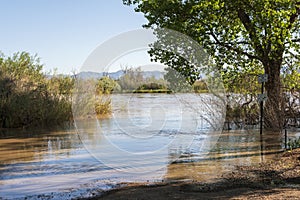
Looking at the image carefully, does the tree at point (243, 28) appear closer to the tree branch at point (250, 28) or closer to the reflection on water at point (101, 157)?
the tree branch at point (250, 28)

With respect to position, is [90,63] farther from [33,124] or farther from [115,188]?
[33,124]

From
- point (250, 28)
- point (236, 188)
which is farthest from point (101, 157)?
point (250, 28)

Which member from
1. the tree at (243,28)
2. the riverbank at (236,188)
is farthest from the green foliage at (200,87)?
the riverbank at (236,188)

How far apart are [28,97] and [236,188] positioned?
1201 cm

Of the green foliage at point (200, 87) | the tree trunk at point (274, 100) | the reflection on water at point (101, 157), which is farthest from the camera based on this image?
the tree trunk at point (274, 100)

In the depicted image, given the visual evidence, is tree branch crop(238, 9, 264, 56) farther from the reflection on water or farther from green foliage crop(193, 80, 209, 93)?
the reflection on water

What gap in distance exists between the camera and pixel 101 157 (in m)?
9.55

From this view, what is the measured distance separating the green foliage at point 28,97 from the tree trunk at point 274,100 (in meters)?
8.92

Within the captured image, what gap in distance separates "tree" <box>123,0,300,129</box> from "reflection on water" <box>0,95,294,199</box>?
228 cm

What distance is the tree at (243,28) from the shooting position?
11922 millimetres

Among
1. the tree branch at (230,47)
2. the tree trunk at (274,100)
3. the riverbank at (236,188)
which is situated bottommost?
the riverbank at (236,188)

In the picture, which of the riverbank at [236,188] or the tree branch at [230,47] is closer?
the riverbank at [236,188]

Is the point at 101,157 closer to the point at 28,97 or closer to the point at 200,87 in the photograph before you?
the point at 200,87

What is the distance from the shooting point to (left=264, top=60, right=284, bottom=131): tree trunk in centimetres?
1379
